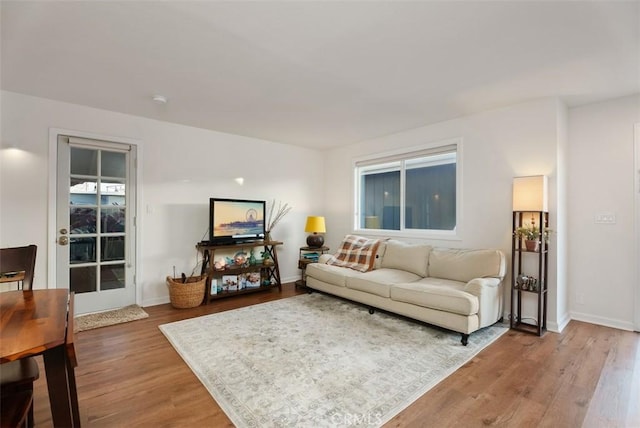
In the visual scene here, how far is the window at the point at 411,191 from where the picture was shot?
416 centimetres

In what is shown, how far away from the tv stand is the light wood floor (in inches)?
48.8

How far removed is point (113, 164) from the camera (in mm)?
3785

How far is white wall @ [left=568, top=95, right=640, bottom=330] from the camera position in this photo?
3166mm

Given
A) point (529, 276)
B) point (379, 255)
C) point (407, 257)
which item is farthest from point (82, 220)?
point (529, 276)

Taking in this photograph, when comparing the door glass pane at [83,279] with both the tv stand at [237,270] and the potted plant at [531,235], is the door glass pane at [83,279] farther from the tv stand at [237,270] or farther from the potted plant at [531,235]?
the potted plant at [531,235]

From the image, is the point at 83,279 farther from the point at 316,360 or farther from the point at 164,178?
the point at 316,360

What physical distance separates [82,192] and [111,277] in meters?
1.07

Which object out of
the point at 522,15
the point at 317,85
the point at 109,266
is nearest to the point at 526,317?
the point at 522,15

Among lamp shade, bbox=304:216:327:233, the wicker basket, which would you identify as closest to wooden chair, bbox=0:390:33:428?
the wicker basket

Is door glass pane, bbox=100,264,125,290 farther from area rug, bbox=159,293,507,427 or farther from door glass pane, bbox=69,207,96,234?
area rug, bbox=159,293,507,427

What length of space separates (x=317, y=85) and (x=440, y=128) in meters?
2.03

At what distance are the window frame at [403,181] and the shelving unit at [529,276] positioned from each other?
71cm

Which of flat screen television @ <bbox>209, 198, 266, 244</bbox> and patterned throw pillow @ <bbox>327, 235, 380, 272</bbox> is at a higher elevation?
flat screen television @ <bbox>209, 198, 266, 244</bbox>

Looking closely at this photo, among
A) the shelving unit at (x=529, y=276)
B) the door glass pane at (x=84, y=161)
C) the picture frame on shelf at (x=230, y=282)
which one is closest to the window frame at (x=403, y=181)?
the shelving unit at (x=529, y=276)
